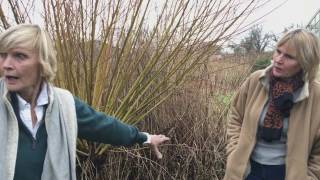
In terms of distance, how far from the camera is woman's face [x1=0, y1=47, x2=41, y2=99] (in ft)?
7.20

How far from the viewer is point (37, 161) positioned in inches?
87.4

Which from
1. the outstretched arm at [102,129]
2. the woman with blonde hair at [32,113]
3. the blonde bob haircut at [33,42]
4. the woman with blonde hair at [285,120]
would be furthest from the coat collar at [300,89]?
the blonde bob haircut at [33,42]

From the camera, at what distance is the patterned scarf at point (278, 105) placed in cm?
285

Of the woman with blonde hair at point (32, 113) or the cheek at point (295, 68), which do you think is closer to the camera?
the woman with blonde hair at point (32, 113)

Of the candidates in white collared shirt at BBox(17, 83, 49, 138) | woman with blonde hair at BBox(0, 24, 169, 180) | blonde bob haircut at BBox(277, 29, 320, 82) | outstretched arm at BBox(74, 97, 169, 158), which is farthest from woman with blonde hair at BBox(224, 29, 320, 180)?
white collared shirt at BBox(17, 83, 49, 138)

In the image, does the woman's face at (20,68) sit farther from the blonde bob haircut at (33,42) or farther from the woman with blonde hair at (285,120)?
the woman with blonde hair at (285,120)

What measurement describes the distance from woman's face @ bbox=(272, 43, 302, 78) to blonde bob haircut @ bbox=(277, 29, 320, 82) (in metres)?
0.02

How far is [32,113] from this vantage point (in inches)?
89.5

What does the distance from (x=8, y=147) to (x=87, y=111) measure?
0.47 meters

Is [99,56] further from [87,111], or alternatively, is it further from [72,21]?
[87,111]

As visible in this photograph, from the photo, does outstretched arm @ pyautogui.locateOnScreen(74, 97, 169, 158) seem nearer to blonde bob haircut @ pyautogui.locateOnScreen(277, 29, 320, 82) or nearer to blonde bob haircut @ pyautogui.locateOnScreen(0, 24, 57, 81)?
blonde bob haircut @ pyautogui.locateOnScreen(0, 24, 57, 81)

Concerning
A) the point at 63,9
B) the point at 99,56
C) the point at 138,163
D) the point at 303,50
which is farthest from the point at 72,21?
the point at 303,50

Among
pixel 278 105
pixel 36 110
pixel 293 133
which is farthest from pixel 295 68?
pixel 36 110

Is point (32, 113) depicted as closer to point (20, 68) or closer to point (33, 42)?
point (20, 68)
